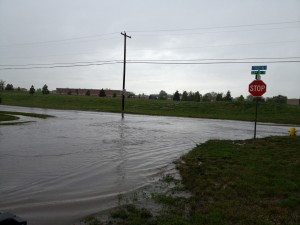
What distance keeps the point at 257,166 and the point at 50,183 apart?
5.42 m

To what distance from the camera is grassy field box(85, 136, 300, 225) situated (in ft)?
15.4

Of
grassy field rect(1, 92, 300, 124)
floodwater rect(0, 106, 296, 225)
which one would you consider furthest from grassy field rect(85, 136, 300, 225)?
grassy field rect(1, 92, 300, 124)

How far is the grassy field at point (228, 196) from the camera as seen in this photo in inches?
185

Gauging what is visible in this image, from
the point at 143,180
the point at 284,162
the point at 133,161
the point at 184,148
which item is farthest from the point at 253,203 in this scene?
the point at 184,148

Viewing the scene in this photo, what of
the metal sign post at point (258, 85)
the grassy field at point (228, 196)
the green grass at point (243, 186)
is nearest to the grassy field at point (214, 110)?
the metal sign post at point (258, 85)

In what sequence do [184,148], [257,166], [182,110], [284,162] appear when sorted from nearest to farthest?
[257,166] < [284,162] < [184,148] < [182,110]

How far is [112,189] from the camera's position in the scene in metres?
6.52

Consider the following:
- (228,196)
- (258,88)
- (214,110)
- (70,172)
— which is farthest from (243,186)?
(214,110)

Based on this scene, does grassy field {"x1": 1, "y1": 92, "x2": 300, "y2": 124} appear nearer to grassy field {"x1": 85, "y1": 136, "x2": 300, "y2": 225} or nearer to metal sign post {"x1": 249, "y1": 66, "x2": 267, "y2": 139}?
metal sign post {"x1": 249, "y1": 66, "x2": 267, "y2": 139}

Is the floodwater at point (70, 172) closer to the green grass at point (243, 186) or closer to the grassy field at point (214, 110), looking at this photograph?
the green grass at point (243, 186)

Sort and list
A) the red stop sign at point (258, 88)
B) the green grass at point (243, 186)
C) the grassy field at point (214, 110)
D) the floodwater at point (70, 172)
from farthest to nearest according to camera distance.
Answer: the grassy field at point (214, 110)
the red stop sign at point (258, 88)
the floodwater at point (70, 172)
the green grass at point (243, 186)

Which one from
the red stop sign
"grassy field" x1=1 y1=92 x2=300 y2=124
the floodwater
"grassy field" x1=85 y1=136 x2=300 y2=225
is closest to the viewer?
"grassy field" x1=85 y1=136 x2=300 y2=225

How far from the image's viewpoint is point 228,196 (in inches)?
228

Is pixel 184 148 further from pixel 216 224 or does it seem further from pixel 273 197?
pixel 216 224
